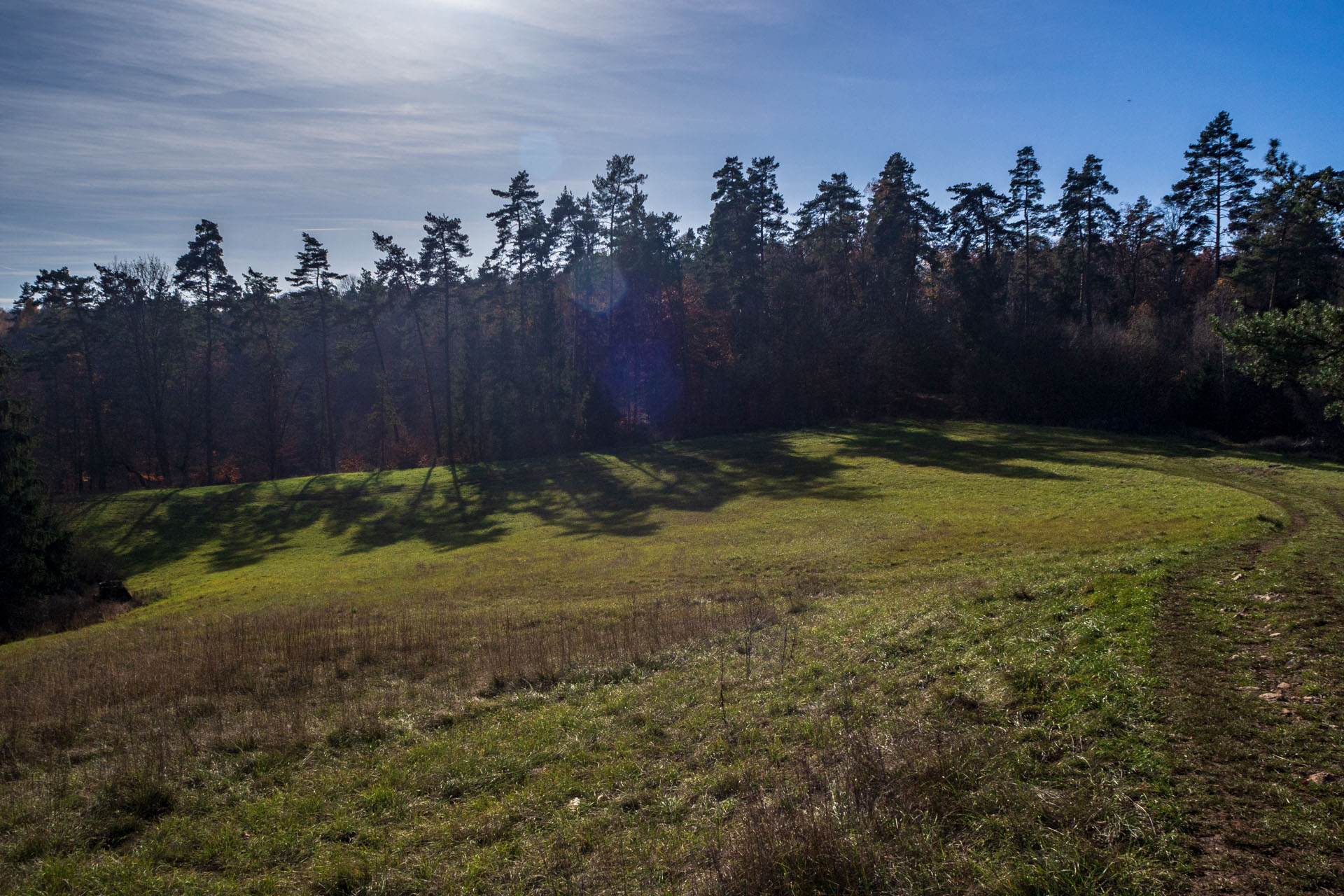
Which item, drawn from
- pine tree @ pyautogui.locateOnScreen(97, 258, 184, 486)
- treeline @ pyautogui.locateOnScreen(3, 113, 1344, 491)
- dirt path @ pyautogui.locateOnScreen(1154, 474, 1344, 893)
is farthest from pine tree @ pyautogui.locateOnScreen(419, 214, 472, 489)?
dirt path @ pyautogui.locateOnScreen(1154, 474, 1344, 893)

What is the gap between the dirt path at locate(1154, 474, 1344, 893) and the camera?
5.01 meters

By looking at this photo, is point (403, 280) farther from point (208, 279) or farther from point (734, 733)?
point (734, 733)

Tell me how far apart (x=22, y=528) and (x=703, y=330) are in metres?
53.5

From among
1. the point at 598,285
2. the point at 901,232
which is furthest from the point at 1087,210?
the point at 598,285

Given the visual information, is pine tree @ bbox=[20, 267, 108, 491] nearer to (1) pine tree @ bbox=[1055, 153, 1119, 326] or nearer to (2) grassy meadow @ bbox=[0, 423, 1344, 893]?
(2) grassy meadow @ bbox=[0, 423, 1344, 893]

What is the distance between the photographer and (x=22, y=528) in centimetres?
2878

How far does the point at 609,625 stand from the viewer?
17.1 m

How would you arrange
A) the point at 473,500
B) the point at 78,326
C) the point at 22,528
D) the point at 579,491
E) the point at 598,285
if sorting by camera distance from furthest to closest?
the point at 598,285, the point at 78,326, the point at 579,491, the point at 473,500, the point at 22,528

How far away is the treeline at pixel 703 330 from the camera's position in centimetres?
5819

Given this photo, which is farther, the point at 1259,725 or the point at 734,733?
the point at 734,733

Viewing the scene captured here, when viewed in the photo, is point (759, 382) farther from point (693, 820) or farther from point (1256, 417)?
point (693, 820)

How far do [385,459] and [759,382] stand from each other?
39.9m

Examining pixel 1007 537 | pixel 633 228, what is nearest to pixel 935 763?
pixel 1007 537

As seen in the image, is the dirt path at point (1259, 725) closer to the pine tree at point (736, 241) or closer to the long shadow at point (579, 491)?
the long shadow at point (579, 491)
